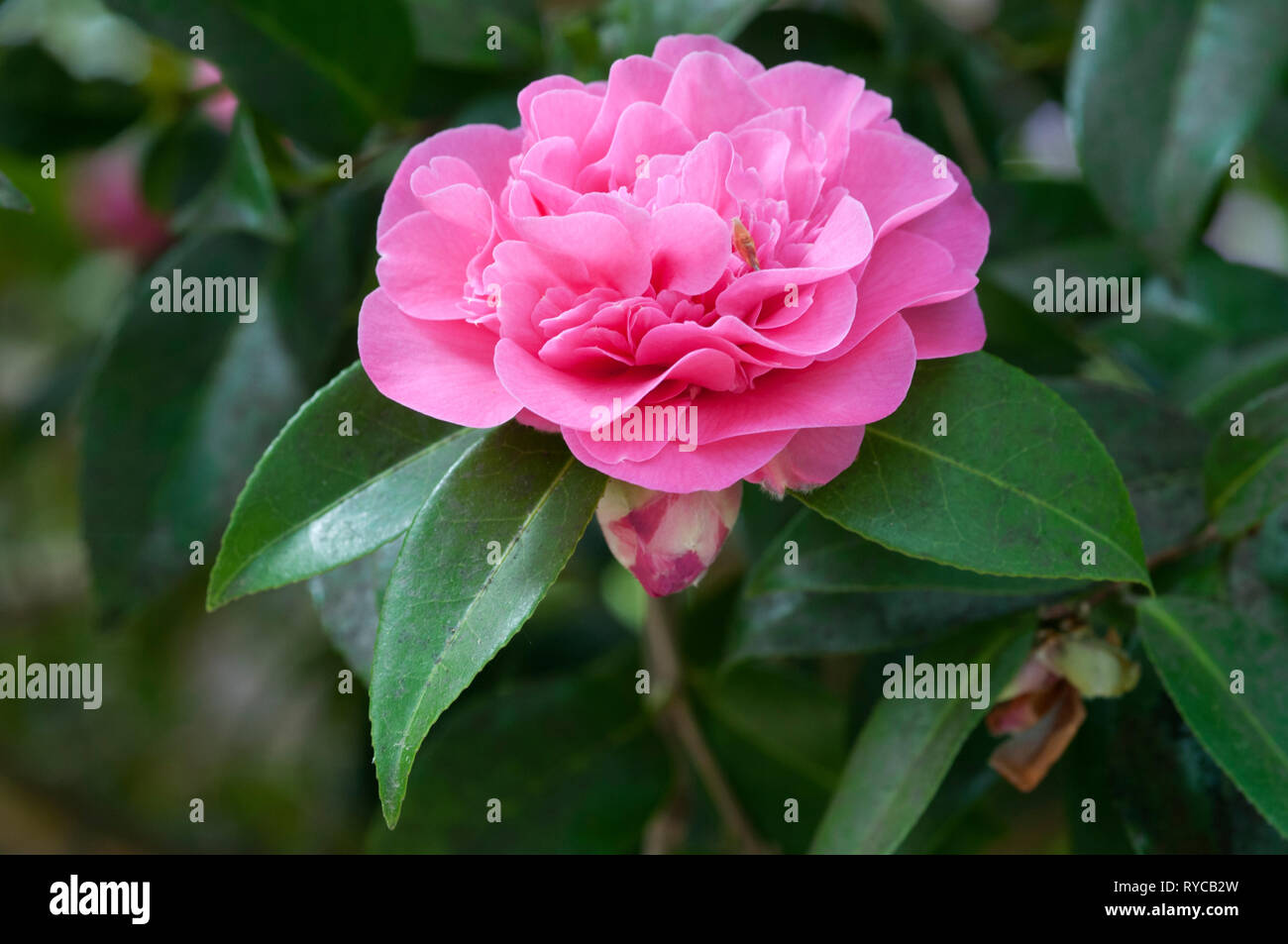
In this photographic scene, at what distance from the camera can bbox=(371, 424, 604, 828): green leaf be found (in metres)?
0.43

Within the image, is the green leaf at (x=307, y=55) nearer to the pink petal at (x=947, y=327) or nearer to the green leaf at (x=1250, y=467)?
the pink petal at (x=947, y=327)

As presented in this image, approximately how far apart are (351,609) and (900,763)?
1.06 ft

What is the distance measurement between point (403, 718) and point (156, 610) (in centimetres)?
125

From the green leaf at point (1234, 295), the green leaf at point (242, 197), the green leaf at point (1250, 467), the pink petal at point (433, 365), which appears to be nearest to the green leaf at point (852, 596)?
the green leaf at point (1250, 467)

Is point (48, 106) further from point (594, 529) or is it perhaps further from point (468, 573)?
point (468, 573)

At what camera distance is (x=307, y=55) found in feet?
2.44

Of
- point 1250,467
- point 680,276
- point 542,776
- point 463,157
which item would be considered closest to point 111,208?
point 542,776

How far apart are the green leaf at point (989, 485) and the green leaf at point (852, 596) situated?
113 millimetres

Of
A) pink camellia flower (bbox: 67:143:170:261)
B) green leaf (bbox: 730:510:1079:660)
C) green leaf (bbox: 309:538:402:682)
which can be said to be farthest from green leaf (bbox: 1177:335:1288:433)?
pink camellia flower (bbox: 67:143:170:261)

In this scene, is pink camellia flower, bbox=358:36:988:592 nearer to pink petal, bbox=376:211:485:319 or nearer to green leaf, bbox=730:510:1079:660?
pink petal, bbox=376:211:485:319

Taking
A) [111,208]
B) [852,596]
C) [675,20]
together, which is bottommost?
[852,596]
